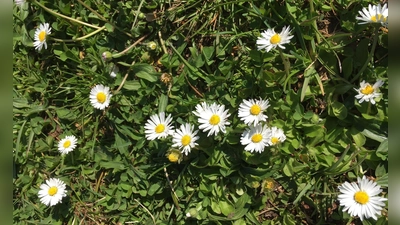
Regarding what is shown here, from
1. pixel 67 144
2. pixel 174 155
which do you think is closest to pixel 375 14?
pixel 174 155

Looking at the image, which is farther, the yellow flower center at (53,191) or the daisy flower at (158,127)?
the yellow flower center at (53,191)

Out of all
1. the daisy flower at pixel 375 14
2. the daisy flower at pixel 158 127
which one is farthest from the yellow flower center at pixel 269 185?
the daisy flower at pixel 375 14

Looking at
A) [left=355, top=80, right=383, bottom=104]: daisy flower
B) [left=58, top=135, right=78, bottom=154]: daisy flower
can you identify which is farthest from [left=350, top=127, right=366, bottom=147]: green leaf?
[left=58, top=135, right=78, bottom=154]: daisy flower

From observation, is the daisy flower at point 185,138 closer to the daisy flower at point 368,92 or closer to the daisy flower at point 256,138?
the daisy flower at point 256,138

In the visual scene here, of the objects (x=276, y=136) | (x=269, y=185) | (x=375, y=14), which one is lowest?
(x=269, y=185)

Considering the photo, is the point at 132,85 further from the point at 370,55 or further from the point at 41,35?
the point at 370,55

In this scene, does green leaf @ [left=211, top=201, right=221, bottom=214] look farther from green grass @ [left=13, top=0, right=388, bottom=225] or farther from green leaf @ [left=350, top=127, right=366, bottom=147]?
green leaf @ [left=350, top=127, right=366, bottom=147]
